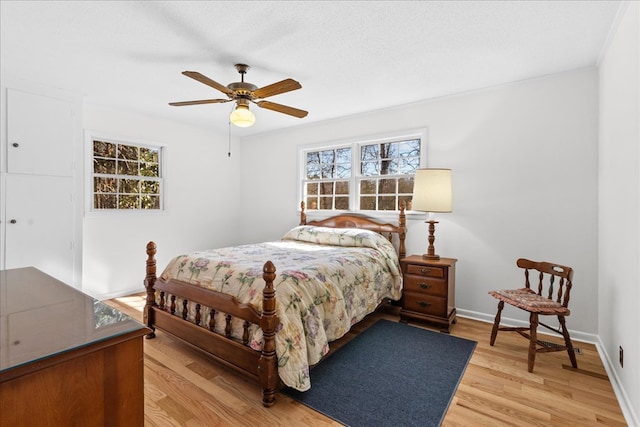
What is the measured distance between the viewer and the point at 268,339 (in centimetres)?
191

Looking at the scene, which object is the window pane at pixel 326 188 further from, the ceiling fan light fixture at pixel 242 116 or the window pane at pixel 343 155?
the ceiling fan light fixture at pixel 242 116

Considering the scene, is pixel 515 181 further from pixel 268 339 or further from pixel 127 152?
pixel 127 152

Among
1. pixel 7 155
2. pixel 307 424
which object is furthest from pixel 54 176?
pixel 307 424

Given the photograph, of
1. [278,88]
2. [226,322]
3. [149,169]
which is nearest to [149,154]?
[149,169]

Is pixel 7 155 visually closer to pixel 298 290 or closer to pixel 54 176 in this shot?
pixel 54 176

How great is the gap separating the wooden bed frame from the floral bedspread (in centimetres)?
7

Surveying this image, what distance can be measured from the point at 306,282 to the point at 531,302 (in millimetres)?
1735

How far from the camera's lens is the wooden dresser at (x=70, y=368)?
0.70m

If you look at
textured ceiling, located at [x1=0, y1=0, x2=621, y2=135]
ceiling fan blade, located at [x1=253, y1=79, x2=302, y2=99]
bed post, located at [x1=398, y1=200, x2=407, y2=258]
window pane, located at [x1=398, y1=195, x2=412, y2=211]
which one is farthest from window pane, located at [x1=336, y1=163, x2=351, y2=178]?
ceiling fan blade, located at [x1=253, y1=79, x2=302, y2=99]

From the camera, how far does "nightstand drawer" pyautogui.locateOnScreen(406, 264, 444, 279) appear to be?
3.09 meters

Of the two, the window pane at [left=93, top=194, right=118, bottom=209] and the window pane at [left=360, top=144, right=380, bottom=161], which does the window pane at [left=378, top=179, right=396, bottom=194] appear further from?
the window pane at [left=93, top=194, right=118, bottom=209]

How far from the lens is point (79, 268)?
353 cm

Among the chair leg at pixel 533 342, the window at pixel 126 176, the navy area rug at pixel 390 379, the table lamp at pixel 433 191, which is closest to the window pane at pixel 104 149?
the window at pixel 126 176

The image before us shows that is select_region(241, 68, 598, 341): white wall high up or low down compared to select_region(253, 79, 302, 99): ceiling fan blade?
down
